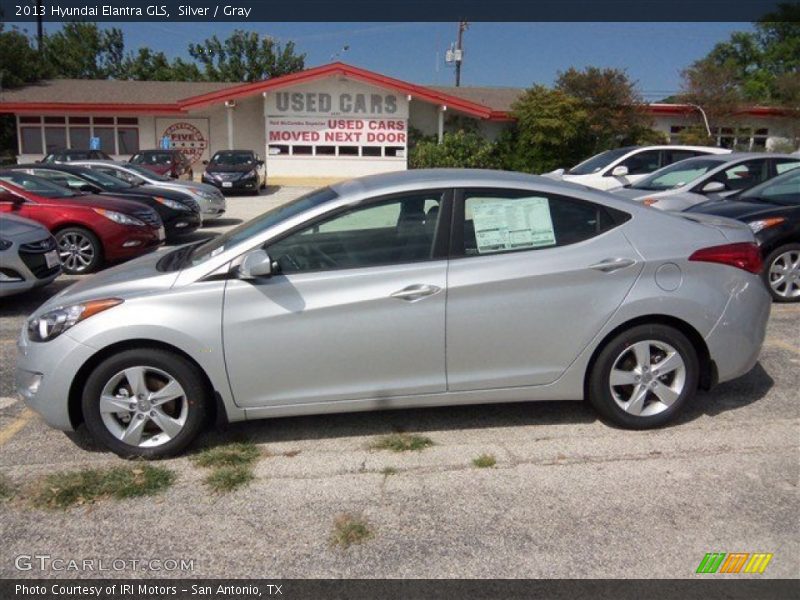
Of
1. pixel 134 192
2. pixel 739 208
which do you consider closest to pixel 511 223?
pixel 739 208

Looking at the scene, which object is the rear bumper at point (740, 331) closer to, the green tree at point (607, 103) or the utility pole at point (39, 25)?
the green tree at point (607, 103)

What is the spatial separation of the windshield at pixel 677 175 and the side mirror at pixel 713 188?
0.72 m

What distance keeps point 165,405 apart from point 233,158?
20695 millimetres

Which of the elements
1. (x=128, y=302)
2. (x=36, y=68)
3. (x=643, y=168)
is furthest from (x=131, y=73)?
(x=128, y=302)

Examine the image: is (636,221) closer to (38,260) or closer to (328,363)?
(328,363)

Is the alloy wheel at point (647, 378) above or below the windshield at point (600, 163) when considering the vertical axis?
below

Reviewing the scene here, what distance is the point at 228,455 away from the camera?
395 cm

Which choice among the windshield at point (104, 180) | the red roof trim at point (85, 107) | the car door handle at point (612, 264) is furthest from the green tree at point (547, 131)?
the car door handle at point (612, 264)

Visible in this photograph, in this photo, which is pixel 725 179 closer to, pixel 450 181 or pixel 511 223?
pixel 511 223

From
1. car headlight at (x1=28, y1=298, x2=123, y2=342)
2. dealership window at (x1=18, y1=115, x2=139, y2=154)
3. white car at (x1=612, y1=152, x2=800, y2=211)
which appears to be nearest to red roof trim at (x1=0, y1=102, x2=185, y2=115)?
dealership window at (x1=18, y1=115, x2=139, y2=154)

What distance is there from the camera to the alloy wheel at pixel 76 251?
947 centimetres

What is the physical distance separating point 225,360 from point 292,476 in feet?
2.39

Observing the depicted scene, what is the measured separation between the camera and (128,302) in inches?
150

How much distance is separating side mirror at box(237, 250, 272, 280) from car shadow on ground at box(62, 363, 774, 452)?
3.47ft
